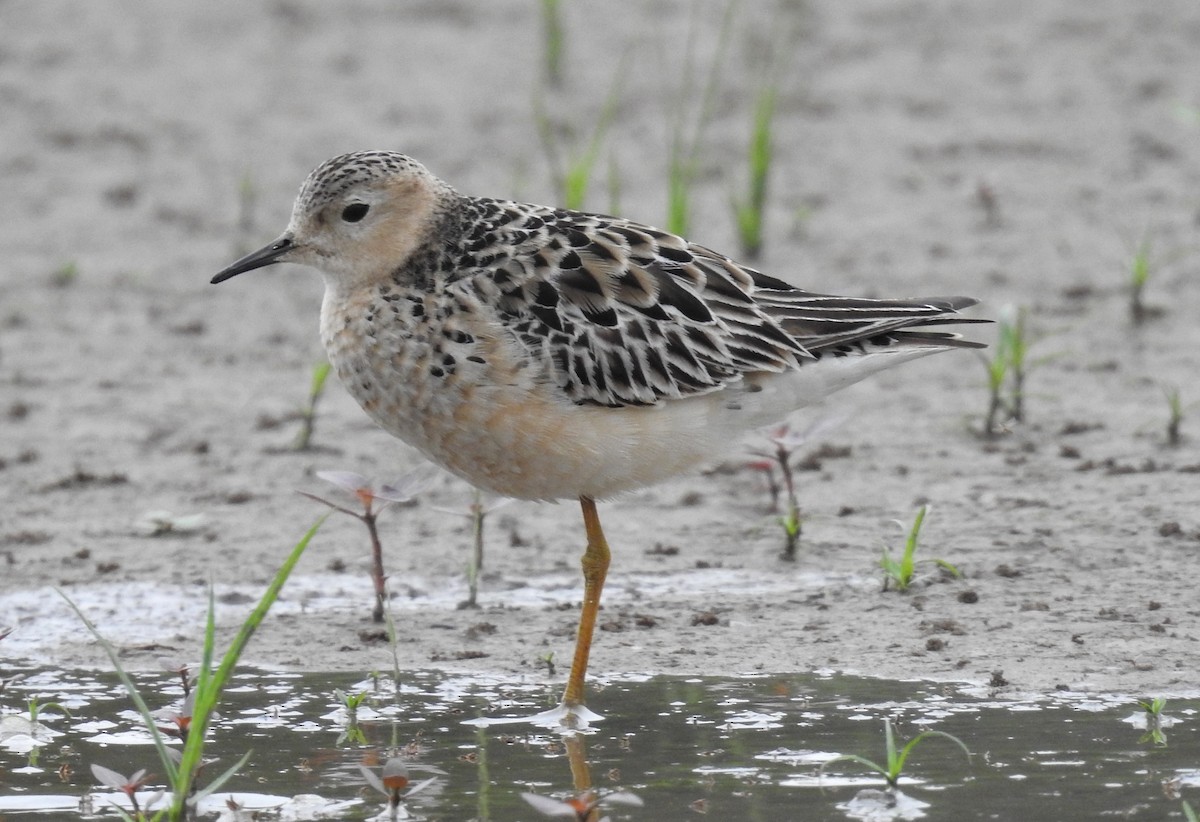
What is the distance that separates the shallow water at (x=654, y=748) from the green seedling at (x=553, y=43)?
7.85 meters

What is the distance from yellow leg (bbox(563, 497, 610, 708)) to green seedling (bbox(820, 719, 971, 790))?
1065 millimetres

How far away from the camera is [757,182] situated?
11.3 metres

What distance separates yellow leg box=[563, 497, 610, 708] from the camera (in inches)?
263

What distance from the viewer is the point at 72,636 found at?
766 centimetres

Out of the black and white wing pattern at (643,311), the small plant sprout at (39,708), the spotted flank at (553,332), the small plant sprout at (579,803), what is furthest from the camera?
the black and white wing pattern at (643,311)

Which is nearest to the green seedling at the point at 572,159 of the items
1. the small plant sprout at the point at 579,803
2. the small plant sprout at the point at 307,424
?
the small plant sprout at the point at 307,424

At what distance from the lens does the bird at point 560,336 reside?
261 inches

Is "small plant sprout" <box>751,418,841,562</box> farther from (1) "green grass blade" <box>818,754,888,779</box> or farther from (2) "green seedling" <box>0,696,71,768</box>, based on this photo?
(2) "green seedling" <box>0,696,71,768</box>

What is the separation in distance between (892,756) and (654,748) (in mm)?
911

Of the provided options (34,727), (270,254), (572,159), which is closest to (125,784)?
(34,727)

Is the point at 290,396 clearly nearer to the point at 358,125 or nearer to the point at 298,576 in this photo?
the point at 298,576

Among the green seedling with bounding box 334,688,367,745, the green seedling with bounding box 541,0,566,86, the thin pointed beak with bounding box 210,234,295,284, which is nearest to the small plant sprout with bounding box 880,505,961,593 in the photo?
the green seedling with bounding box 334,688,367,745

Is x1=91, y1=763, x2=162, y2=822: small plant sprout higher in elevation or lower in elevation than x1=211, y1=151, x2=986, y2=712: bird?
lower

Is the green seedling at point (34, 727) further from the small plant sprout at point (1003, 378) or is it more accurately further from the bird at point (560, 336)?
the small plant sprout at point (1003, 378)
